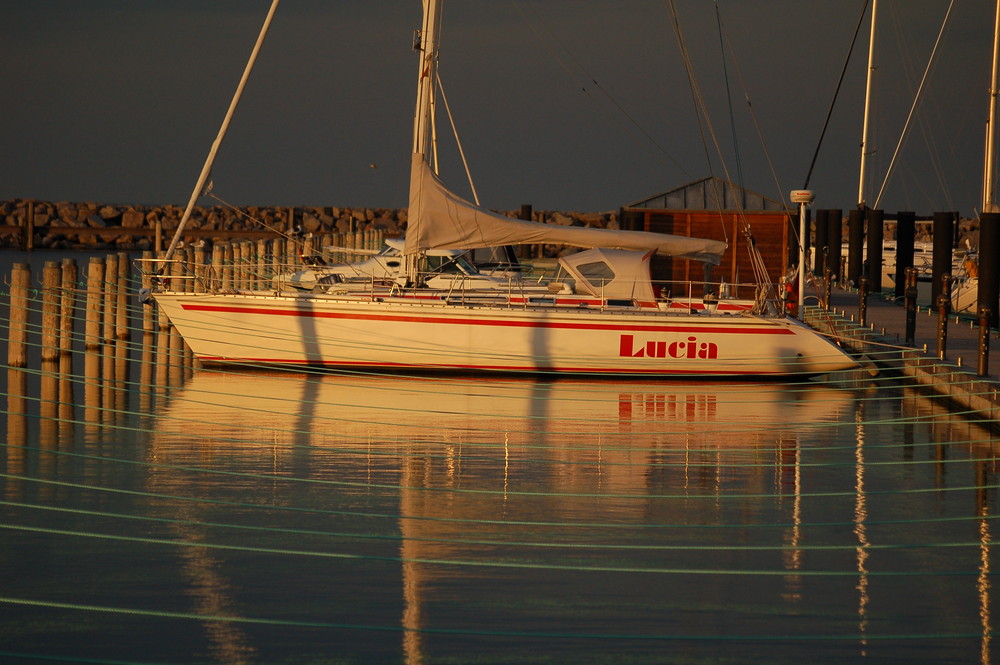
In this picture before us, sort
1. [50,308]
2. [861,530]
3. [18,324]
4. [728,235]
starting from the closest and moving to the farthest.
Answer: [861,530] → [18,324] → [50,308] → [728,235]

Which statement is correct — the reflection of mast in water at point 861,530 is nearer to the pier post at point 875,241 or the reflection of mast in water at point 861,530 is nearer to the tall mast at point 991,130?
the tall mast at point 991,130

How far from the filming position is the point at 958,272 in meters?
35.5

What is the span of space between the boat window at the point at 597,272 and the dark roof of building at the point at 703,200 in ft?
31.3

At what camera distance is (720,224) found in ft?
91.8

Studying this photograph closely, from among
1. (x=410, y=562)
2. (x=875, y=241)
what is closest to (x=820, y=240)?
(x=875, y=241)

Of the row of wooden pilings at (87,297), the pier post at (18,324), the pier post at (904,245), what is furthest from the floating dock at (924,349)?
the pier post at (18,324)

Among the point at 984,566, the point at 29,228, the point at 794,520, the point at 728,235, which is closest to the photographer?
the point at 984,566

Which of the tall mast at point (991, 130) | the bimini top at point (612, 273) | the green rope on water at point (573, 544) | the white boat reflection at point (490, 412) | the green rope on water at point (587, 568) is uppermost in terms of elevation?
the tall mast at point (991, 130)

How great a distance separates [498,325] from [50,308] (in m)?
6.31

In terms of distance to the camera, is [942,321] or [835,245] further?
[835,245]

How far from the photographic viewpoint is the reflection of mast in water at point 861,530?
8266 mm

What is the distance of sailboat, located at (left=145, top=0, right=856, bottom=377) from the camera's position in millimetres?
18422

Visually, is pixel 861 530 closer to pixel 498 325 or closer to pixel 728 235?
pixel 498 325

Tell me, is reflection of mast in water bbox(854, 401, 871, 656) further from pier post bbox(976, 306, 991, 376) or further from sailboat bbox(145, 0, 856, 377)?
sailboat bbox(145, 0, 856, 377)
